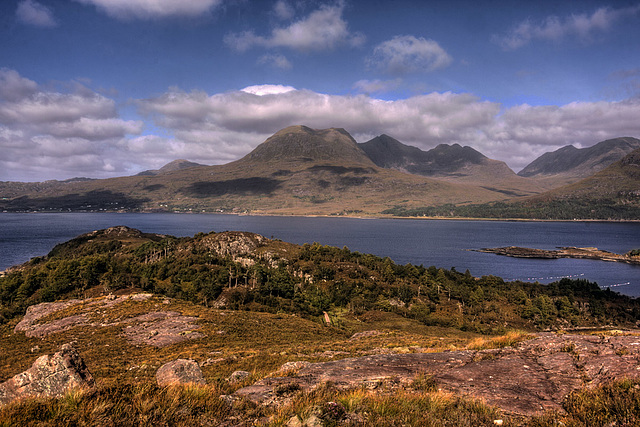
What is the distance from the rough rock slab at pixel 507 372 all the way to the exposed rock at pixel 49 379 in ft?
17.1

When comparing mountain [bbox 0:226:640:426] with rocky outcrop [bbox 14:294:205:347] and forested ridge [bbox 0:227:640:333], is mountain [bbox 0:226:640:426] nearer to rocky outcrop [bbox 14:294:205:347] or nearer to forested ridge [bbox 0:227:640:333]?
rocky outcrop [bbox 14:294:205:347]

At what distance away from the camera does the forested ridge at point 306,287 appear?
2272 inches

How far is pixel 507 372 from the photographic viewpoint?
12.1 meters

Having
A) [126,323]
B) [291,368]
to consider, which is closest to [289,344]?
[291,368]

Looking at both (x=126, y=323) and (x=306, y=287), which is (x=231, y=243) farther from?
(x=126, y=323)

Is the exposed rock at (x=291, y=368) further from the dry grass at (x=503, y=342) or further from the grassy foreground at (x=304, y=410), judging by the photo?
the dry grass at (x=503, y=342)

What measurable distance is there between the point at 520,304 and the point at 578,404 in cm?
7819

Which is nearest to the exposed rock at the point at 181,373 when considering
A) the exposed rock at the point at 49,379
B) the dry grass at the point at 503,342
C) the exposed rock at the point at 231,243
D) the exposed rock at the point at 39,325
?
the exposed rock at the point at 49,379

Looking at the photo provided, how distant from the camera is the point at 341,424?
7.46 metres

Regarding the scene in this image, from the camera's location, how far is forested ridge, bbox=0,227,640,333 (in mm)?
57719

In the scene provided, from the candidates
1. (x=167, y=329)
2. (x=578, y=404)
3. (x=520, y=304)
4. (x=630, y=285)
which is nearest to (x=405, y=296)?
(x=520, y=304)

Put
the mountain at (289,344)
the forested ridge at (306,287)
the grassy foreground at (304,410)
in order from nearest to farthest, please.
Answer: the grassy foreground at (304,410), the mountain at (289,344), the forested ridge at (306,287)

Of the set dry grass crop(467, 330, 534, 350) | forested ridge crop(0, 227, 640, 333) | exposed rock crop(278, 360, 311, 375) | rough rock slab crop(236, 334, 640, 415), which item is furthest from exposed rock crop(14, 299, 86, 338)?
dry grass crop(467, 330, 534, 350)

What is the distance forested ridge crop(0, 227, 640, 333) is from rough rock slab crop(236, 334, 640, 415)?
41.3 m
